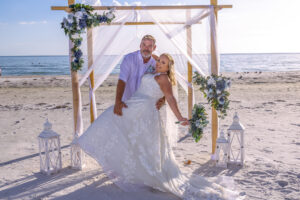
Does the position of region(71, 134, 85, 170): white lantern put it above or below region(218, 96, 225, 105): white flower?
below

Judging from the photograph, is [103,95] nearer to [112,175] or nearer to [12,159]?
[12,159]

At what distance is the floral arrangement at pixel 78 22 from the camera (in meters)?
4.36

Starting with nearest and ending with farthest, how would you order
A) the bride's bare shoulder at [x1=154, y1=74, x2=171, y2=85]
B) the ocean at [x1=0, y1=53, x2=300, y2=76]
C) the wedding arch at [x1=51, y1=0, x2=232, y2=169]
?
the bride's bare shoulder at [x1=154, y1=74, x2=171, y2=85] → the wedding arch at [x1=51, y1=0, x2=232, y2=169] → the ocean at [x1=0, y1=53, x2=300, y2=76]

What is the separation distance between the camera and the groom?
399cm

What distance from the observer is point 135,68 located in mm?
4211

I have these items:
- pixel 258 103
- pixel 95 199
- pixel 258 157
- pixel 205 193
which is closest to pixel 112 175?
pixel 95 199

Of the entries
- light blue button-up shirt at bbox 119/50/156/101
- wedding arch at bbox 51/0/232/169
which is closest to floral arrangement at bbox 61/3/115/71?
wedding arch at bbox 51/0/232/169

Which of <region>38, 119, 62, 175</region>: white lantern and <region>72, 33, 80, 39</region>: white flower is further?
<region>72, 33, 80, 39</region>: white flower

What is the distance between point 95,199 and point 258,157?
291cm

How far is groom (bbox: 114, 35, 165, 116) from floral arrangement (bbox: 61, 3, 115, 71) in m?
0.83

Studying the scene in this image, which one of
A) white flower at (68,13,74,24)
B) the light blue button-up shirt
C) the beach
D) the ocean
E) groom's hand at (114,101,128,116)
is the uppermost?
the ocean

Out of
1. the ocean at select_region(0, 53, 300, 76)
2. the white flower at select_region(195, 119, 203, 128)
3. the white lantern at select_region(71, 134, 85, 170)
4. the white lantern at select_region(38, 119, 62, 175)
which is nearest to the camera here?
the white flower at select_region(195, 119, 203, 128)

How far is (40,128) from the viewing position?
23.1 feet

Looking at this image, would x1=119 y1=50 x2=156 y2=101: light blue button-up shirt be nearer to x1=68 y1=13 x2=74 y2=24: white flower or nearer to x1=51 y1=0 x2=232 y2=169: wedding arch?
x1=51 y1=0 x2=232 y2=169: wedding arch
